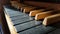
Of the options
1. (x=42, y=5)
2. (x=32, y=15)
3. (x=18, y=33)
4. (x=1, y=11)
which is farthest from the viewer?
(x=1, y=11)

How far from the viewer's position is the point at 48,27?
47cm

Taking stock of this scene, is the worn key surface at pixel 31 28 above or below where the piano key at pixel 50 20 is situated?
below

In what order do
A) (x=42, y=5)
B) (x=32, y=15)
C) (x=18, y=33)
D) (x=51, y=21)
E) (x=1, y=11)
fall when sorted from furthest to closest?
(x=1, y=11)
(x=42, y=5)
(x=32, y=15)
(x=51, y=21)
(x=18, y=33)

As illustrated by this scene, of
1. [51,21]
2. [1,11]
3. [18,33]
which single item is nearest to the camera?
[18,33]

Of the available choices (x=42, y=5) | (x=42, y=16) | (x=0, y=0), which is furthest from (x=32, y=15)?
(x=0, y=0)

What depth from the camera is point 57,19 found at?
1.77ft

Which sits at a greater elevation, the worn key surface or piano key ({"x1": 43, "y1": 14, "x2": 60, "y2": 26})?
piano key ({"x1": 43, "y1": 14, "x2": 60, "y2": 26})

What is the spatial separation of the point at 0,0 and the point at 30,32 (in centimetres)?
149

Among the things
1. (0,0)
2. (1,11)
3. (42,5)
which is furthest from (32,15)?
(0,0)

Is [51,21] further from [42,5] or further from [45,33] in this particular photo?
[42,5]

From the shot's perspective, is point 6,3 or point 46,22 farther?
point 6,3

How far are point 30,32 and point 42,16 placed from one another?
21 cm

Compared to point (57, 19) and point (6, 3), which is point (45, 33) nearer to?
point (57, 19)

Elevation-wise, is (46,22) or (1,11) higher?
(46,22)
